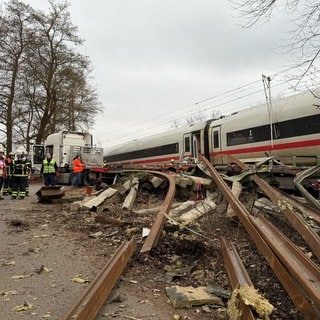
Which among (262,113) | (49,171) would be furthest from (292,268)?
(49,171)

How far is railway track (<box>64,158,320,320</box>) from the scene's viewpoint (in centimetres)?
334

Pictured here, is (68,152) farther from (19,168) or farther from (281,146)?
(281,146)

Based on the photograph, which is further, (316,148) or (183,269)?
(316,148)

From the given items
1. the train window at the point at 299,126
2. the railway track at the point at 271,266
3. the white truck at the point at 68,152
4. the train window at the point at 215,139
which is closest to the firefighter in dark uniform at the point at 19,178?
the white truck at the point at 68,152

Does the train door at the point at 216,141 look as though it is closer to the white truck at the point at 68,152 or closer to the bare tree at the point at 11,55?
the white truck at the point at 68,152

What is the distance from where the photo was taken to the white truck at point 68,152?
23.2 meters

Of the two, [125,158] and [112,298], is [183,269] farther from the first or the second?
[125,158]

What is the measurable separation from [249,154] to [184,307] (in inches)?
476

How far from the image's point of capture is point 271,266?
14.0ft

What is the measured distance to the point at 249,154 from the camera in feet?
50.6

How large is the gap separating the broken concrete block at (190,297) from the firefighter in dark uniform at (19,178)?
33.7 feet

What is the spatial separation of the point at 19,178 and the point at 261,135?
8651mm

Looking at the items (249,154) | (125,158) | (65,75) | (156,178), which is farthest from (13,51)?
(156,178)

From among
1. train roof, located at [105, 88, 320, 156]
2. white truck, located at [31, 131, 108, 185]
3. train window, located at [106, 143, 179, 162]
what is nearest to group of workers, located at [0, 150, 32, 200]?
white truck, located at [31, 131, 108, 185]
